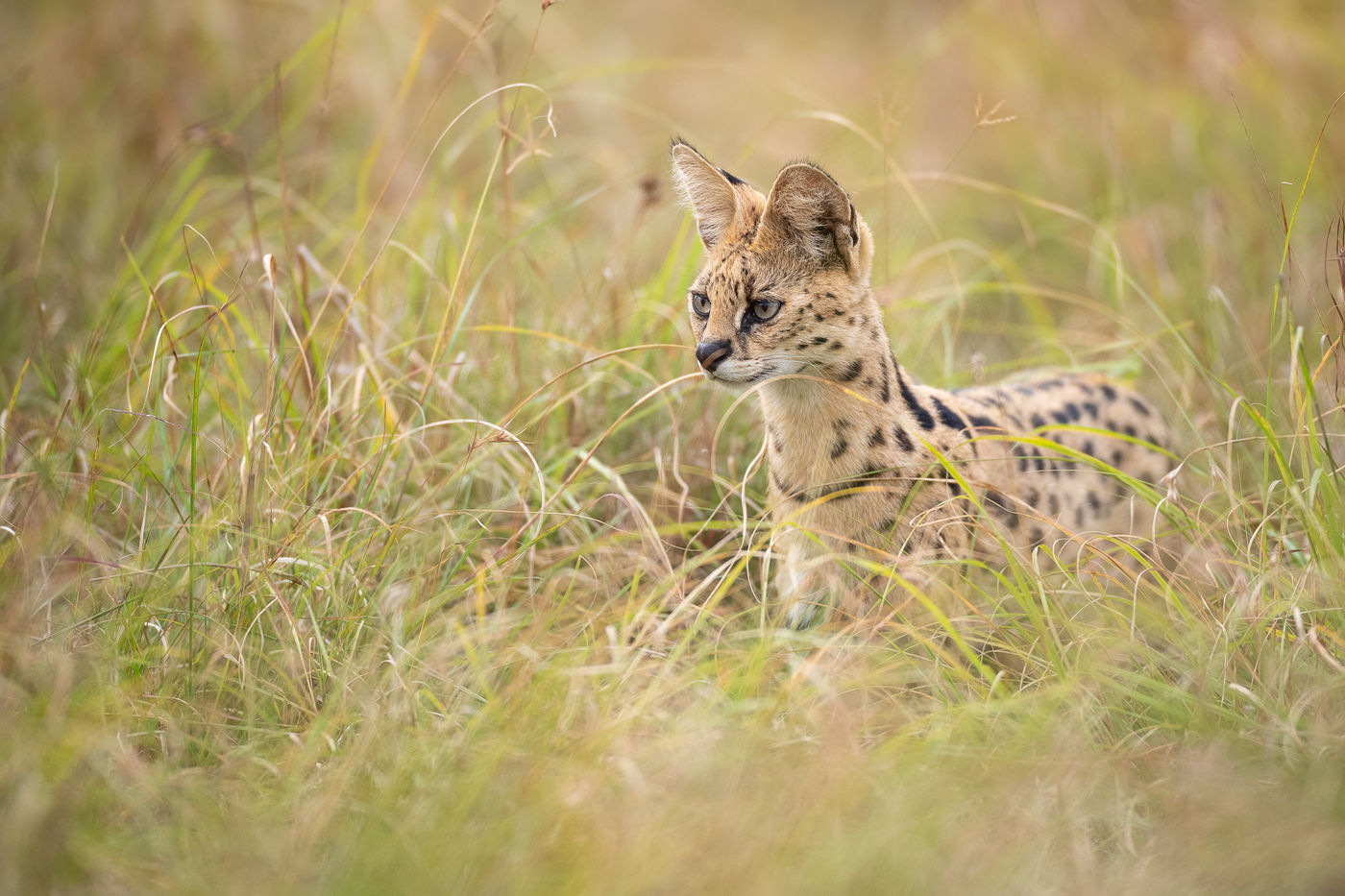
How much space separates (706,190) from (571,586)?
138 cm

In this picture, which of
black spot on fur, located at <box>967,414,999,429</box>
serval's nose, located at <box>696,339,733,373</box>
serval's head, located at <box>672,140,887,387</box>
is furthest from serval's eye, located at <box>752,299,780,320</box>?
black spot on fur, located at <box>967,414,999,429</box>

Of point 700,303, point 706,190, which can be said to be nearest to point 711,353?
point 700,303

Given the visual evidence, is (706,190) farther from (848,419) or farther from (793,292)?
(848,419)

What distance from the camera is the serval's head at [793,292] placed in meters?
2.94

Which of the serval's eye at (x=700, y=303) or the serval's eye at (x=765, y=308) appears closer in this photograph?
the serval's eye at (x=765, y=308)

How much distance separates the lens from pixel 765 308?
304cm

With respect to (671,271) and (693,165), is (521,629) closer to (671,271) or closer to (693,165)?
(693,165)

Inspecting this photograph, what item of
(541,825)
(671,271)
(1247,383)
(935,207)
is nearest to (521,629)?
(541,825)

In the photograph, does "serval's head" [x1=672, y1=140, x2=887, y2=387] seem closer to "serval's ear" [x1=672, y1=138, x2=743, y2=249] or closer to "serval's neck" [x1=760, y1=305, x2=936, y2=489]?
"serval's neck" [x1=760, y1=305, x2=936, y2=489]

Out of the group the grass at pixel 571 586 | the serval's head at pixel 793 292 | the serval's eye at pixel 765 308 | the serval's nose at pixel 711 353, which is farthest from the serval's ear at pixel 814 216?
the grass at pixel 571 586

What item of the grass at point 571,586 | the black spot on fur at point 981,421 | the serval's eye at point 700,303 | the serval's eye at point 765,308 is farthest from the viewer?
the black spot on fur at point 981,421

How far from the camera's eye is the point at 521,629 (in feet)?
9.64

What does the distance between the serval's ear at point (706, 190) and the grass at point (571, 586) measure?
47 centimetres

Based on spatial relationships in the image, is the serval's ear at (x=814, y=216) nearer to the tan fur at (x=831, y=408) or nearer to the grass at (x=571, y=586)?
the tan fur at (x=831, y=408)
